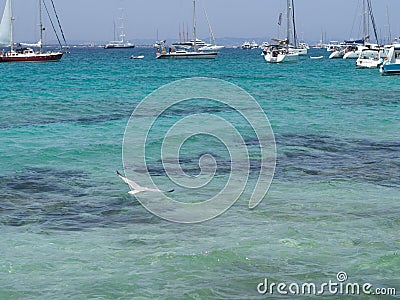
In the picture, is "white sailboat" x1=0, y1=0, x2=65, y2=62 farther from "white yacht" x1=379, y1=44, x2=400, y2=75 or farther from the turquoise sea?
the turquoise sea

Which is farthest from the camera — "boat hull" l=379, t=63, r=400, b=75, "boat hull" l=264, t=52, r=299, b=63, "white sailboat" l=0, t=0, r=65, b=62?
"boat hull" l=264, t=52, r=299, b=63

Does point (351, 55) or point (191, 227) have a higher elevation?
point (351, 55)

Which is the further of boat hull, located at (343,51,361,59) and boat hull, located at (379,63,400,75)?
boat hull, located at (343,51,361,59)

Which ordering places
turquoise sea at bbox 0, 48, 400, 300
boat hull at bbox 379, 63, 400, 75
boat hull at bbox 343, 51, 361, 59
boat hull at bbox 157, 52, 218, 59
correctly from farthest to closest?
boat hull at bbox 157, 52, 218, 59, boat hull at bbox 343, 51, 361, 59, boat hull at bbox 379, 63, 400, 75, turquoise sea at bbox 0, 48, 400, 300

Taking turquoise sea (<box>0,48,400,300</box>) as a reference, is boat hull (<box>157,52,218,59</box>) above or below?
above

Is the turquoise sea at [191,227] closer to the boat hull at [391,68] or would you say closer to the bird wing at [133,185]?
the bird wing at [133,185]

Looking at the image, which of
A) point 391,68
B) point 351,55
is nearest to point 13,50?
point 351,55

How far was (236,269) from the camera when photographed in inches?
357

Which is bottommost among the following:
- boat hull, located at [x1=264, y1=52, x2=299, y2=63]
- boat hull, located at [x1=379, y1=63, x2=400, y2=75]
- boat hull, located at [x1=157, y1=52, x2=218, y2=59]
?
boat hull, located at [x1=379, y1=63, x2=400, y2=75]

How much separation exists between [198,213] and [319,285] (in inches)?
154

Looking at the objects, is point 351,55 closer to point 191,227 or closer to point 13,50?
point 13,50

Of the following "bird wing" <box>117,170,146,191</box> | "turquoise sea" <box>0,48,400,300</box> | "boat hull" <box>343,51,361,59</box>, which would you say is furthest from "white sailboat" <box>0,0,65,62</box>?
"bird wing" <box>117,170,146,191</box>

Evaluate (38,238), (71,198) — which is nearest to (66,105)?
(71,198)

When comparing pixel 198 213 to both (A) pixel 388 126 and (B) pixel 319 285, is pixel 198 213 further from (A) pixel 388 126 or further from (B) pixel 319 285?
(A) pixel 388 126
